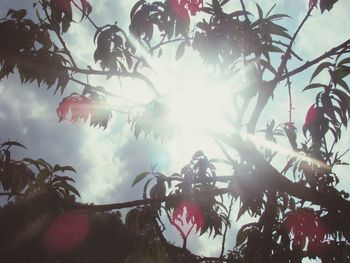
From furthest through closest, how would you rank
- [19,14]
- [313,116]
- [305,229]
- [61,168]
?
[19,14]
[61,168]
[305,229]
[313,116]

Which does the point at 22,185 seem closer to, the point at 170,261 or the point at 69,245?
the point at 69,245

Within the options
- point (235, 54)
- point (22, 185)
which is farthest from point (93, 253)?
point (235, 54)

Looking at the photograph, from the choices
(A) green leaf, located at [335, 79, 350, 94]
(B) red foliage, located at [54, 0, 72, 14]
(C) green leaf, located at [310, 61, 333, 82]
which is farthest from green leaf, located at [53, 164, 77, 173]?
(A) green leaf, located at [335, 79, 350, 94]

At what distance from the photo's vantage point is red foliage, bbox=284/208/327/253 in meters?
2.50

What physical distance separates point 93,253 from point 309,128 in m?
23.5

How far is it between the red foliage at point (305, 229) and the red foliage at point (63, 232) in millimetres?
1259

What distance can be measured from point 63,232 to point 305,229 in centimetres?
145

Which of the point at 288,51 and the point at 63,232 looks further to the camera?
the point at 288,51

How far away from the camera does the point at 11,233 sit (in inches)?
79.5

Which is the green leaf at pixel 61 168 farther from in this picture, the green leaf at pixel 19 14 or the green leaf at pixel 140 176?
the green leaf at pixel 19 14

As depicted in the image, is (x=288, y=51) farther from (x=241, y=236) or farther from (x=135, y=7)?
(x=241, y=236)

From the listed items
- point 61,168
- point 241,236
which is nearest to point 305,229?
point 241,236

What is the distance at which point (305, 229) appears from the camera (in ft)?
8.31

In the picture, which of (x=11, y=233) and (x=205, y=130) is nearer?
(x=11, y=233)
